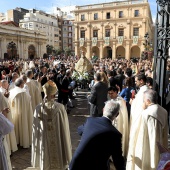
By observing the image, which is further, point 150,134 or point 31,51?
point 31,51

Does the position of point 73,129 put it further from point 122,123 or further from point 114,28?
point 114,28

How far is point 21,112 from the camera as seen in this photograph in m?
5.11

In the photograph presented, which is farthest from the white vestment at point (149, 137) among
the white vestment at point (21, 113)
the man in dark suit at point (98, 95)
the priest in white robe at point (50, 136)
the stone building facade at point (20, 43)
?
the stone building facade at point (20, 43)

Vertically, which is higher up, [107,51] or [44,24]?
[44,24]

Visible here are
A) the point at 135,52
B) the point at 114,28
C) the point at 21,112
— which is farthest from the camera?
the point at 135,52

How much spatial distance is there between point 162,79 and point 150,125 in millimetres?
1146

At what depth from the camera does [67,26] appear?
241 ft

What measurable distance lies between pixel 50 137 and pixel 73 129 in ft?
8.55

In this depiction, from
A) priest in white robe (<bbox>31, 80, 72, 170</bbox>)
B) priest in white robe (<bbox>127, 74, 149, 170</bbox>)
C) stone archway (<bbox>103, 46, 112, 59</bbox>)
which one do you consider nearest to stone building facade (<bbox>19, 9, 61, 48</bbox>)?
stone archway (<bbox>103, 46, 112, 59</bbox>)

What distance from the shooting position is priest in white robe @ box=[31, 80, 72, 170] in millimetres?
3920

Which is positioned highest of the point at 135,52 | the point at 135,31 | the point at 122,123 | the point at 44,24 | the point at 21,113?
the point at 44,24

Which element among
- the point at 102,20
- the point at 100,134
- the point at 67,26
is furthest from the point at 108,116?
the point at 67,26

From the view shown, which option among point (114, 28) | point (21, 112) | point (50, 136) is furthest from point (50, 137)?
point (114, 28)

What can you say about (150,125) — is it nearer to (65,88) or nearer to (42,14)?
(65,88)
